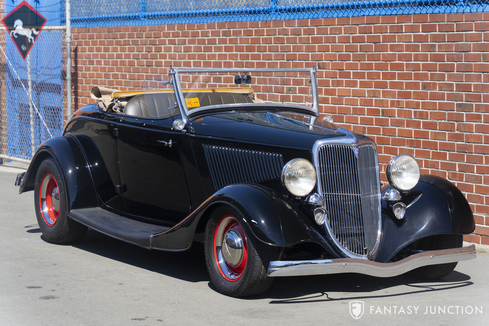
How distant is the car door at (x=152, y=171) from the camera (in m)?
5.67

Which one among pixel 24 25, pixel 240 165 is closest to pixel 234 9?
pixel 240 165

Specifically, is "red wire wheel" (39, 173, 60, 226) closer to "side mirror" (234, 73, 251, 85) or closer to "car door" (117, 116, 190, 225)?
"car door" (117, 116, 190, 225)

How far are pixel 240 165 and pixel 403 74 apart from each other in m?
2.62

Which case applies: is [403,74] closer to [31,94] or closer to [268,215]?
[268,215]

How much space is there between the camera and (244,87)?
21.4 ft

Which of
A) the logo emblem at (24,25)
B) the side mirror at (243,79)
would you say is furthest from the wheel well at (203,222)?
the logo emblem at (24,25)

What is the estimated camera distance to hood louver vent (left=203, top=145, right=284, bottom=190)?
198 inches

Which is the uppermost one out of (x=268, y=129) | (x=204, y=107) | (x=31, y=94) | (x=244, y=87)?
(x=31, y=94)

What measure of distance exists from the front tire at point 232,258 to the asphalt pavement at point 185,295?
4.2 inches

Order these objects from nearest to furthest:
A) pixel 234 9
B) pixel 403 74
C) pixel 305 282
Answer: pixel 305 282 → pixel 403 74 → pixel 234 9

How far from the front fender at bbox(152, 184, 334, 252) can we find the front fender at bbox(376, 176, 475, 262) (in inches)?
22.7

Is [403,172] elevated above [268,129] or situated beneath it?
situated beneath

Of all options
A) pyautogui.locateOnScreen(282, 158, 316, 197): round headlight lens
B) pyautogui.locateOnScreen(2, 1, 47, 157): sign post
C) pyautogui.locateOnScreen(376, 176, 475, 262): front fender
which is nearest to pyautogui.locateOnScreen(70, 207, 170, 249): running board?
pyautogui.locateOnScreen(282, 158, 316, 197): round headlight lens

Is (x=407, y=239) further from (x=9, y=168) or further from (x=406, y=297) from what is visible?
(x=9, y=168)
